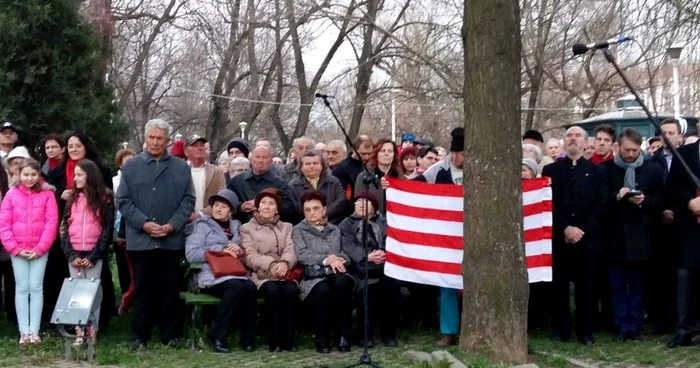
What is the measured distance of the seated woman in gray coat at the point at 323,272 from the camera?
8.98 meters

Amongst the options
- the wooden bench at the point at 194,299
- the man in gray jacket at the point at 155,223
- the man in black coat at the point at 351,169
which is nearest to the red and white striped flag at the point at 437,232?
the man in black coat at the point at 351,169

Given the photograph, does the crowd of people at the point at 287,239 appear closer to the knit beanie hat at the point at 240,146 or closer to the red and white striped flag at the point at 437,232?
the red and white striped flag at the point at 437,232

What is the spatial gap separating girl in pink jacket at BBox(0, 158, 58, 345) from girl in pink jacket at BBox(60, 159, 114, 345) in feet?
0.60

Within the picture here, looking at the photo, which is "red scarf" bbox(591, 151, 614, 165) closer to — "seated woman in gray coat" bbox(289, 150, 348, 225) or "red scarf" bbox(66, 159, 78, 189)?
"seated woman in gray coat" bbox(289, 150, 348, 225)

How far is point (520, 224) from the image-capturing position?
7.87 metres

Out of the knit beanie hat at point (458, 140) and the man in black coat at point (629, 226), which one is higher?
the knit beanie hat at point (458, 140)

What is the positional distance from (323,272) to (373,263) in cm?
49

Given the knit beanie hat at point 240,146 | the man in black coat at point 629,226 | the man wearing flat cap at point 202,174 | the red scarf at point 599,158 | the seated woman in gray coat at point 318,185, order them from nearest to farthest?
the man in black coat at point 629,226 < the seated woman in gray coat at point 318,185 < the red scarf at point 599,158 < the man wearing flat cap at point 202,174 < the knit beanie hat at point 240,146

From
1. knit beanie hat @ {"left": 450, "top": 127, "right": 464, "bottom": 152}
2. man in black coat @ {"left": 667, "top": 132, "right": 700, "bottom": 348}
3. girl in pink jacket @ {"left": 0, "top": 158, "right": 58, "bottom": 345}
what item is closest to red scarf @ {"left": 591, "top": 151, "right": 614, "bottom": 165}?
man in black coat @ {"left": 667, "top": 132, "right": 700, "bottom": 348}

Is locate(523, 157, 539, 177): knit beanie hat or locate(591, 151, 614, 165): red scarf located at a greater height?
locate(591, 151, 614, 165): red scarf

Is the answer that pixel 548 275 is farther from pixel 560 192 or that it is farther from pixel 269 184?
pixel 269 184

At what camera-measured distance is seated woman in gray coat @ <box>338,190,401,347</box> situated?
926 cm

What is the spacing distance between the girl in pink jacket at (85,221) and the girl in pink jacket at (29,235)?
0.18m

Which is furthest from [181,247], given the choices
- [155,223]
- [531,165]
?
[531,165]
